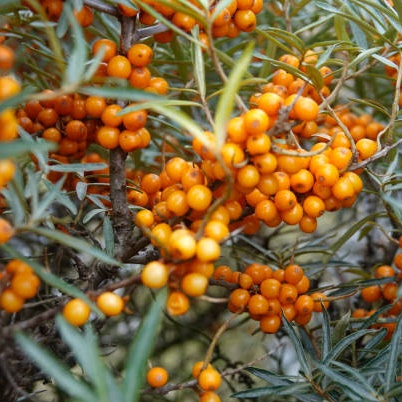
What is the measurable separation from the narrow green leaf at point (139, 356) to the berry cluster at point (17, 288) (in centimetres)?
15

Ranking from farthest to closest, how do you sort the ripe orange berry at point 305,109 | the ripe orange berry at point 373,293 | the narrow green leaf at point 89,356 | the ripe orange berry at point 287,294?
the ripe orange berry at point 373,293 < the ripe orange berry at point 287,294 < the ripe orange berry at point 305,109 < the narrow green leaf at point 89,356

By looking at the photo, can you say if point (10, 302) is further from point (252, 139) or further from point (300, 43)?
point (300, 43)

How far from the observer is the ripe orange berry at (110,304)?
695 millimetres

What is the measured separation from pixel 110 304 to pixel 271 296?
0.39 meters

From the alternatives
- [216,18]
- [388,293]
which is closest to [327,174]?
[216,18]

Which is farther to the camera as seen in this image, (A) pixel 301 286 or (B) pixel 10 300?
(A) pixel 301 286

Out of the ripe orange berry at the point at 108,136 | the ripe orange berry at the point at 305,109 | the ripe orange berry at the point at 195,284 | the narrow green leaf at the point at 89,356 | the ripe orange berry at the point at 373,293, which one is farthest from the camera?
the ripe orange berry at the point at 373,293

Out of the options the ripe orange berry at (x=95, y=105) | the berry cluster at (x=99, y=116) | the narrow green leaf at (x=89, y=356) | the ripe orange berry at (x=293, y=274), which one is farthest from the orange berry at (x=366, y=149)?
the narrow green leaf at (x=89, y=356)

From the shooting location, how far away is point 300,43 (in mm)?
983

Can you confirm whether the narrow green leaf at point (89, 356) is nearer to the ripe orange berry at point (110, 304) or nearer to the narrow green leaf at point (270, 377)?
the ripe orange berry at point (110, 304)

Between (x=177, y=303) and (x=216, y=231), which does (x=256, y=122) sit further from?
(x=177, y=303)

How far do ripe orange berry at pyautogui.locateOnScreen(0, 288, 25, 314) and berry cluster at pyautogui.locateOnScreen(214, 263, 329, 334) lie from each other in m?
0.41

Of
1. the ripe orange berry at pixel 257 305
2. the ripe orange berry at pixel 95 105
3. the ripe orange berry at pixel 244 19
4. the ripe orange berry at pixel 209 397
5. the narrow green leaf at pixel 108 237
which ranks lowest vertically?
the ripe orange berry at pixel 209 397

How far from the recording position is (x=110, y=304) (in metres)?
0.70
